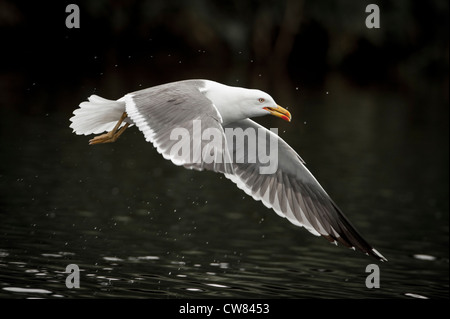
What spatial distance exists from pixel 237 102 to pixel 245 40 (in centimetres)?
2748

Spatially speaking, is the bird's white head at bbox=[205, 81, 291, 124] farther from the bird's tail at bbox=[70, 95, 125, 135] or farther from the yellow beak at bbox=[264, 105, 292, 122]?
the bird's tail at bbox=[70, 95, 125, 135]

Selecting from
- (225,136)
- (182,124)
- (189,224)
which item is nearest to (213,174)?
(189,224)

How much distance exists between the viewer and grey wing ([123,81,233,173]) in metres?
6.34

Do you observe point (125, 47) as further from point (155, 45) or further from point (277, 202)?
point (277, 202)

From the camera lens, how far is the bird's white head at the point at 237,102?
25.4ft

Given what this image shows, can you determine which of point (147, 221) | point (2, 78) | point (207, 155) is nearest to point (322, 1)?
point (2, 78)

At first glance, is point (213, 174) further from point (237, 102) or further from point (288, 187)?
point (237, 102)

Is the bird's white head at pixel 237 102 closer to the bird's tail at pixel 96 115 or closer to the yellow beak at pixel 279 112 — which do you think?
the yellow beak at pixel 279 112

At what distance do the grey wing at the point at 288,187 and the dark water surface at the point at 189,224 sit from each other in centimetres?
60

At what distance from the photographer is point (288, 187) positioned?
8547 mm

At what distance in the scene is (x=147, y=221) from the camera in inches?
430

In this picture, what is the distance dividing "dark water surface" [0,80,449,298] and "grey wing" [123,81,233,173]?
1.54 m

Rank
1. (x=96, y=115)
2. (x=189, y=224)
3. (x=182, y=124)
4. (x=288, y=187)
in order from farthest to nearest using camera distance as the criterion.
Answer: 1. (x=189, y=224)
2. (x=288, y=187)
3. (x=96, y=115)
4. (x=182, y=124)

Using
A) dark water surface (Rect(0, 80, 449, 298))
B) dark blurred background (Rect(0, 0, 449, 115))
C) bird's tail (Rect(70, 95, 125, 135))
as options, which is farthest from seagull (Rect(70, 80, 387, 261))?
dark blurred background (Rect(0, 0, 449, 115))
